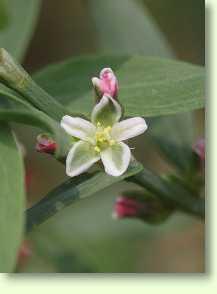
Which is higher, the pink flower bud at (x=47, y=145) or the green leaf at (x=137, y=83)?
the green leaf at (x=137, y=83)

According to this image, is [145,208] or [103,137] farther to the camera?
[145,208]

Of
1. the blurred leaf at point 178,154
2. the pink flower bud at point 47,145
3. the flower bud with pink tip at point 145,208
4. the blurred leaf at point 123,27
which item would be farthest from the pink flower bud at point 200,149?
the pink flower bud at point 47,145

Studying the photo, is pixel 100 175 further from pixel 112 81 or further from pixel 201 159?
pixel 201 159

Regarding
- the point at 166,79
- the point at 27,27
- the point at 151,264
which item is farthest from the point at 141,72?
the point at 151,264

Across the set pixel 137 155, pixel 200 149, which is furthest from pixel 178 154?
pixel 137 155

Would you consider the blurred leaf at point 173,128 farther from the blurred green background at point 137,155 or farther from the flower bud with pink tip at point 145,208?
the flower bud with pink tip at point 145,208

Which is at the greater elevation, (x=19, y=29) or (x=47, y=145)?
(x=19, y=29)

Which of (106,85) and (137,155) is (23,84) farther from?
(137,155)
